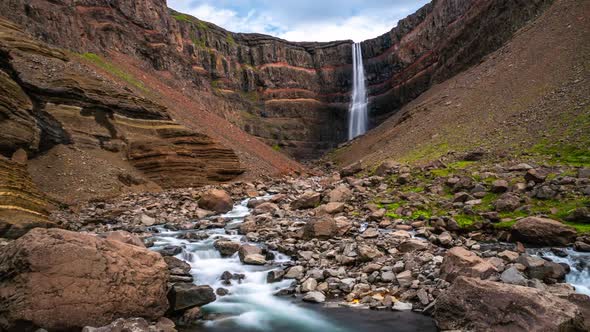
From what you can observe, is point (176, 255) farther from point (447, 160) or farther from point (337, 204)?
point (447, 160)

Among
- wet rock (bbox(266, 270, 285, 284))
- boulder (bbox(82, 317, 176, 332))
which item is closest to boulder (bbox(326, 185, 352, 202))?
wet rock (bbox(266, 270, 285, 284))

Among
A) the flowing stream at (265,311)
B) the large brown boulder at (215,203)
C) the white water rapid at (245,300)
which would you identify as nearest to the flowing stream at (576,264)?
the flowing stream at (265,311)

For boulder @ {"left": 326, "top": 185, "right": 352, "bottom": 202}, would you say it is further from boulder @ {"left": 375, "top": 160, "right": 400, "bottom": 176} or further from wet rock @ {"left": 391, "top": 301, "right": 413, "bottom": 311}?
wet rock @ {"left": 391, "top": 301, "right": 413, "bottom": 311}

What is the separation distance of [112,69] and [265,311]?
127 feet

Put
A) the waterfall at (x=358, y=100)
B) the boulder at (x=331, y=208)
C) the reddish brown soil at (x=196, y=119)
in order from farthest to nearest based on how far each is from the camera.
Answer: the waterfall at (x=358, y=100), the reddish brown soil at (x=196, y=119), the boulder at (x=331, y=208)

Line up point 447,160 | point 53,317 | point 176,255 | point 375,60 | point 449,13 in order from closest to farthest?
point 53,317, point 176,255, point 447,160, point 449,13, point 375,60

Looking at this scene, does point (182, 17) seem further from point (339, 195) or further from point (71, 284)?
point (71, 284)

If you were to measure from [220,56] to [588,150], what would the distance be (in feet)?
243

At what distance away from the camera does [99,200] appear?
890 inches

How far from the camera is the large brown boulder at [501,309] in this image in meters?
6.61

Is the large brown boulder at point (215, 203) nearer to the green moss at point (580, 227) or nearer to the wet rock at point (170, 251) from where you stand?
the wet rock at point (170, 251)

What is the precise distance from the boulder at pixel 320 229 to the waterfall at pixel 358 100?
6667 centimetres

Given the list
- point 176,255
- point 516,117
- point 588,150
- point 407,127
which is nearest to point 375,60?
point 407,127

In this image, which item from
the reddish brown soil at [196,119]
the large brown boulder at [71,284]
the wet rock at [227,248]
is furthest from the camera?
the reddish brown soil at [196,119]
